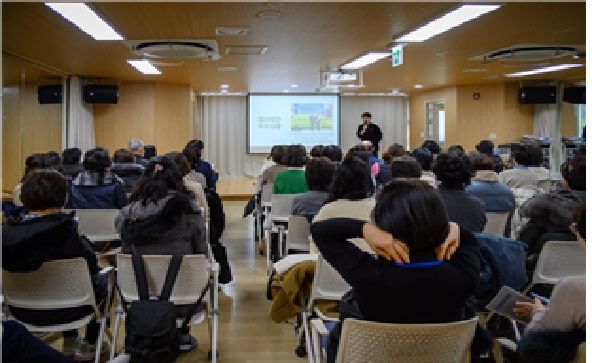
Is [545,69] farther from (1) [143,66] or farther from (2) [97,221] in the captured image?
(2) [97,221]

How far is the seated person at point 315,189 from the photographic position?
421cm

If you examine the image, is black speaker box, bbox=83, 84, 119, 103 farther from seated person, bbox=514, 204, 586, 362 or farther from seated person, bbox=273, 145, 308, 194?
seated person, bbox=514, 204, 586, 362

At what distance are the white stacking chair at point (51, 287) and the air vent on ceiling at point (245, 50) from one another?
15.8ft

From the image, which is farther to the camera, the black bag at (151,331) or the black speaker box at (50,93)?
the black speaker box at (50,93)

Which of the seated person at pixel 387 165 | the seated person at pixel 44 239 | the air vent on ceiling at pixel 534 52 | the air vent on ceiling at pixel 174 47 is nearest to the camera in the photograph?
the seated person at pixel 44 239

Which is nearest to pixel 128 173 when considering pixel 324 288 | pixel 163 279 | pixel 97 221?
pixel 97 221

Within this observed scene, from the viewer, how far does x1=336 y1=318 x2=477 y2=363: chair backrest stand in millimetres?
1698

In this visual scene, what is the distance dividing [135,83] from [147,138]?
114 centimetres

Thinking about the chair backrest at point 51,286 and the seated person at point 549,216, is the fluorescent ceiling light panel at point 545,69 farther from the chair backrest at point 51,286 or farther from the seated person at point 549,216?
the chair backrest at point 51,286

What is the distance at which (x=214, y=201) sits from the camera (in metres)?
5.09

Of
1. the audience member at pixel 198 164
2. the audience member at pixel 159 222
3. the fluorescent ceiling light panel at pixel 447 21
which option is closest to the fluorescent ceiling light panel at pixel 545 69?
the fluorescent ceiling light panel at pixel 447 21

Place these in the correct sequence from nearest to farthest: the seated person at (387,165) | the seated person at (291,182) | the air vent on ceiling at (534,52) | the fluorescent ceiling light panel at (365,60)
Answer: the seated person at (291,182) → the seated person at (387,165) → the air vent on ceiling at (534,52) → the fluorescent ceiling light panel at (365,60)

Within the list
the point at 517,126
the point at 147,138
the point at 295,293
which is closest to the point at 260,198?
the point at 295,293

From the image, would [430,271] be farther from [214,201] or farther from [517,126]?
[517,126]
